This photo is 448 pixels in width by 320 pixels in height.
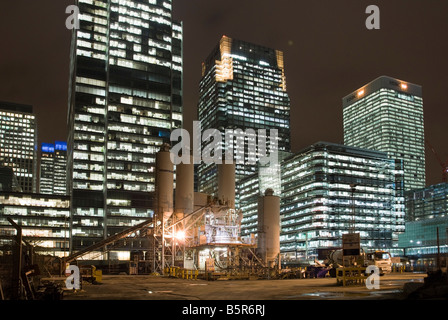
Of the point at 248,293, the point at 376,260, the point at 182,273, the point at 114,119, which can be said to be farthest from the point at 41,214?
the point at 248,293

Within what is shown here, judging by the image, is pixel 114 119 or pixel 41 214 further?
pixel 114 119

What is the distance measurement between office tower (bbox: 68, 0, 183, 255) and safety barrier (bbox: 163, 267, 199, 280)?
4211 inches

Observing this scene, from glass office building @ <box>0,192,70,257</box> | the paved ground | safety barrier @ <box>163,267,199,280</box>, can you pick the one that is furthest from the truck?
glass office building @ <box>0,192,70,257</box>

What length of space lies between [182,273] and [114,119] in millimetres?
133508

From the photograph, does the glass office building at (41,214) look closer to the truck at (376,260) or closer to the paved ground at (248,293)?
the truck at (376,260)

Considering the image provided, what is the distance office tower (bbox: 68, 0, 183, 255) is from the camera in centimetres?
17662

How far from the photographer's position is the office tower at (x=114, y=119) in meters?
177

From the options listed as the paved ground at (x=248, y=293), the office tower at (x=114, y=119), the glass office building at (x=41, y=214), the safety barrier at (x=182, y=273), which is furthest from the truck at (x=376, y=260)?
the glass office building at (x=41, y=214)

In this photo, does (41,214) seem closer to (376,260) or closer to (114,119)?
(114,119)

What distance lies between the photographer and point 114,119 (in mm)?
185625

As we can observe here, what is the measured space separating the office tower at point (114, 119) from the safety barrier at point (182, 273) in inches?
4211
